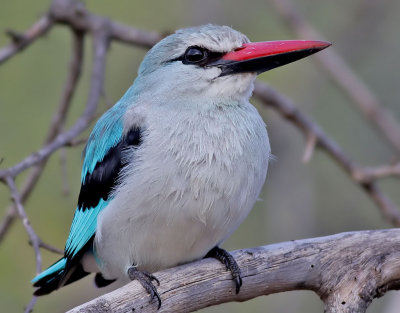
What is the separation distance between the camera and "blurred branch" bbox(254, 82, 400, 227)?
4.71 m

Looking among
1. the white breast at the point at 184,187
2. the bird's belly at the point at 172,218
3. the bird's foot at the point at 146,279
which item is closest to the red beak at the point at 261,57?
the white breast at the point at 184,187

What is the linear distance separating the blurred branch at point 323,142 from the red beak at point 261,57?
3.74ft

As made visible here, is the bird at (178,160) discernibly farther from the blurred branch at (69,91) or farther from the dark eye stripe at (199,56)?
the blurred branch at (69,91)

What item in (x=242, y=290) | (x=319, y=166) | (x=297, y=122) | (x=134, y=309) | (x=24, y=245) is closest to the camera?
(x=134, y=309)

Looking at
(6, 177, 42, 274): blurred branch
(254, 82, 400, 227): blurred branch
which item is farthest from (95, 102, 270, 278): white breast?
(254, 82, 400, 227): blurred branch

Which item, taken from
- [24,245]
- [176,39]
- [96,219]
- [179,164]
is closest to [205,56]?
[176,39]

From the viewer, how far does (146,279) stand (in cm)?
339

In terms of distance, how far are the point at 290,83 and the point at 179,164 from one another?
328cm

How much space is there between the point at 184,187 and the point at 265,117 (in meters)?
3.18

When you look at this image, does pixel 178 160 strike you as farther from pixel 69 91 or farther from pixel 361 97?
pixel 361 97

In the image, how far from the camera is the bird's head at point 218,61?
11.9 ft

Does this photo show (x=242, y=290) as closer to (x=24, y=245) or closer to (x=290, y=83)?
(x=24, y=245)

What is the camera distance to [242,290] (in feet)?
11.1

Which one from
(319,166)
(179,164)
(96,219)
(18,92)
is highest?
(18,92)
